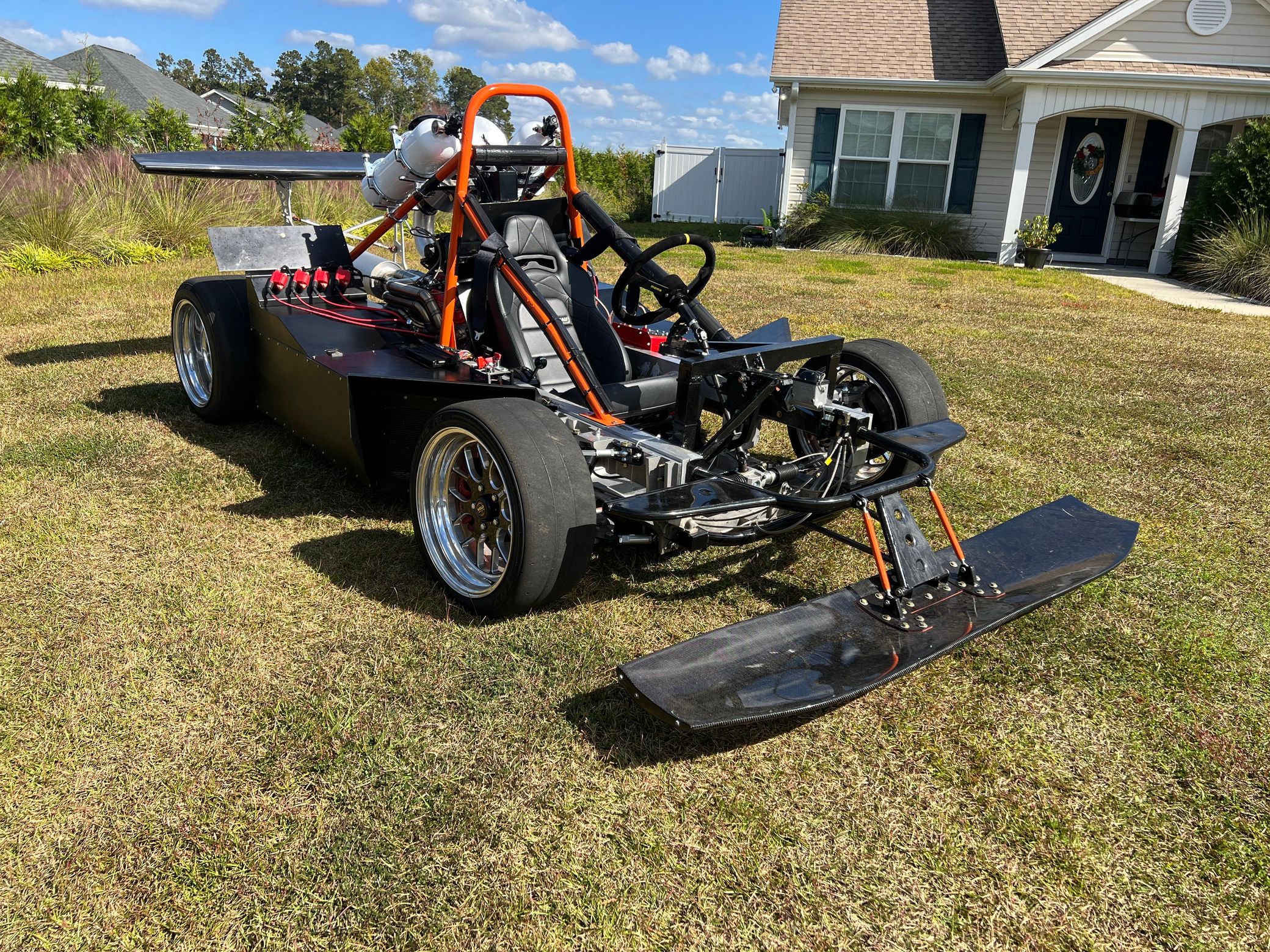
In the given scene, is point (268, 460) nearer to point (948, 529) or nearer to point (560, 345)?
point (560, 345)

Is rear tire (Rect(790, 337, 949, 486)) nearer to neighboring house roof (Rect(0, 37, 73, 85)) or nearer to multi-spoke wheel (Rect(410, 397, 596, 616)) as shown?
multi-spoke wheel (Rect(410, 397, 596, 616))

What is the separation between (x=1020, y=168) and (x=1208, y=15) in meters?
3.33

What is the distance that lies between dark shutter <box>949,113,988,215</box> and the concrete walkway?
2000 mm

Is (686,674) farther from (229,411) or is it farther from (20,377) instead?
(20,377)

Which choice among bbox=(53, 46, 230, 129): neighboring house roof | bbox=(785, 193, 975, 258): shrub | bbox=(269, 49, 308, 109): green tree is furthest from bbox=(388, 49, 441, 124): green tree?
bbox=(785, 193, 975, 258): shrub

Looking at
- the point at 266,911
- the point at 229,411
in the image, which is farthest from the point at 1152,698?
the point at 229,411

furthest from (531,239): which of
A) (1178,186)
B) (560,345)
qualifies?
(1178,186)

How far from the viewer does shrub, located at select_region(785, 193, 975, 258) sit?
15219 mm

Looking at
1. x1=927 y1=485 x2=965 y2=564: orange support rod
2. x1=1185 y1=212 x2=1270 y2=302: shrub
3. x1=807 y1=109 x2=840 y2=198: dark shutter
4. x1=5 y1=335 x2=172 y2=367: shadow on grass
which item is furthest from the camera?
x1=807 y1=109 x2=840 y2=198: dark shutter

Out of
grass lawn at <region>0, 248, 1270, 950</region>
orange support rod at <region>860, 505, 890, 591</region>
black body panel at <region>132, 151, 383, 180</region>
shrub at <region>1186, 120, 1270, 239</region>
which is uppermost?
shrub at <region>1186, 120, 1270, 239</region>

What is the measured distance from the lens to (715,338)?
416cm

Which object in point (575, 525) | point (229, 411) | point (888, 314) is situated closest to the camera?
point (575, 525)

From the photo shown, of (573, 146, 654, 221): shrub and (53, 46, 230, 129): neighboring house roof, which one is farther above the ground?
(53, 46, 230, 129): neighboring house roof

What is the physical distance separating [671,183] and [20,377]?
1859 centimetres
